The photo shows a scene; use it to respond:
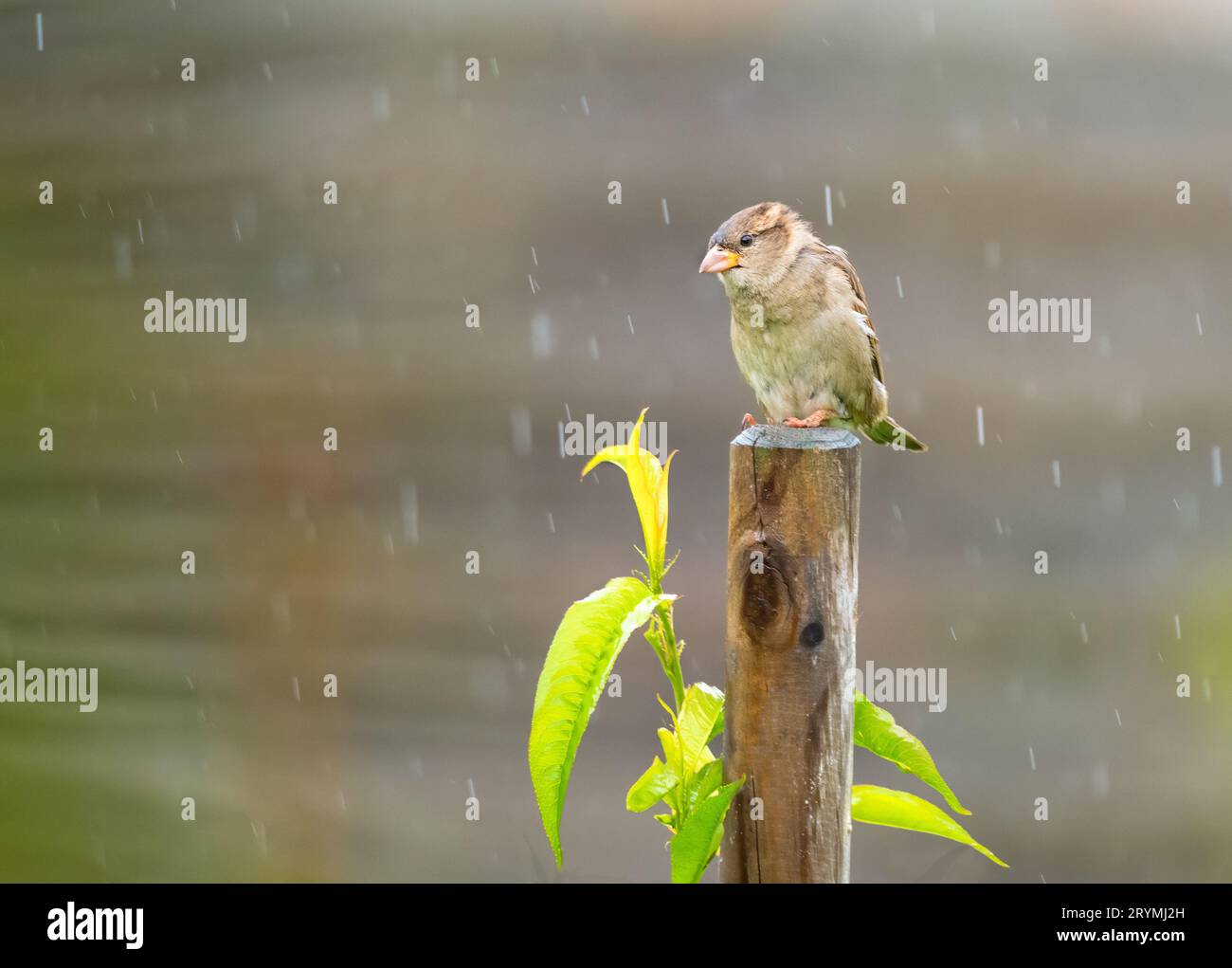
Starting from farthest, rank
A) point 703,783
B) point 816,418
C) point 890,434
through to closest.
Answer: point 890,434, point 816,418, point 703,783

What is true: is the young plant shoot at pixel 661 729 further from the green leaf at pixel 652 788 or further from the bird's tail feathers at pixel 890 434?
the bird's tail feathers at pixel 890 434

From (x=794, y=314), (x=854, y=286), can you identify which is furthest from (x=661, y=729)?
(x=854, y=286)

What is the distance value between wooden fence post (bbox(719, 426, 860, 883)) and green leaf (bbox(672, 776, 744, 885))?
38mm

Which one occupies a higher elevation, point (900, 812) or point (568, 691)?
point (568, 691)

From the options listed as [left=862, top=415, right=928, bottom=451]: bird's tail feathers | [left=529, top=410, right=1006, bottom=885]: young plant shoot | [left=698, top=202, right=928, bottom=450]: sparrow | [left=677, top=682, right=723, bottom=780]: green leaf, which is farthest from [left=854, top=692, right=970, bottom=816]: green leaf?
[left=862, top=415, right=928, bottom=451]: bird's tail feathers

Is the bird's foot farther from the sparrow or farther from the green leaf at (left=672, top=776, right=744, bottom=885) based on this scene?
the green leaf at (left=672, top=776, right=744, bottom=885)

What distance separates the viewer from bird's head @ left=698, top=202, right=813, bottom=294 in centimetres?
228

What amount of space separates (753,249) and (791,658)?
3.59 feet

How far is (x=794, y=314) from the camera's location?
2289mm

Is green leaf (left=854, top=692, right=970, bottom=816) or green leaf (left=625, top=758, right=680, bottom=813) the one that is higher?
green leaf (left=854, top=692, right=970, bottom=816)

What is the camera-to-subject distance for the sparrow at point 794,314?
7.49 ft

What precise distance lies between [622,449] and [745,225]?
0.85 metres

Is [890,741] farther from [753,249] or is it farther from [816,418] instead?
[753,249]

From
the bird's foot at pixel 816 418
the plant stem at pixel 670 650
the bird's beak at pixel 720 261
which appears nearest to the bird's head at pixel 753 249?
the bird's beak at pixel 720 261
